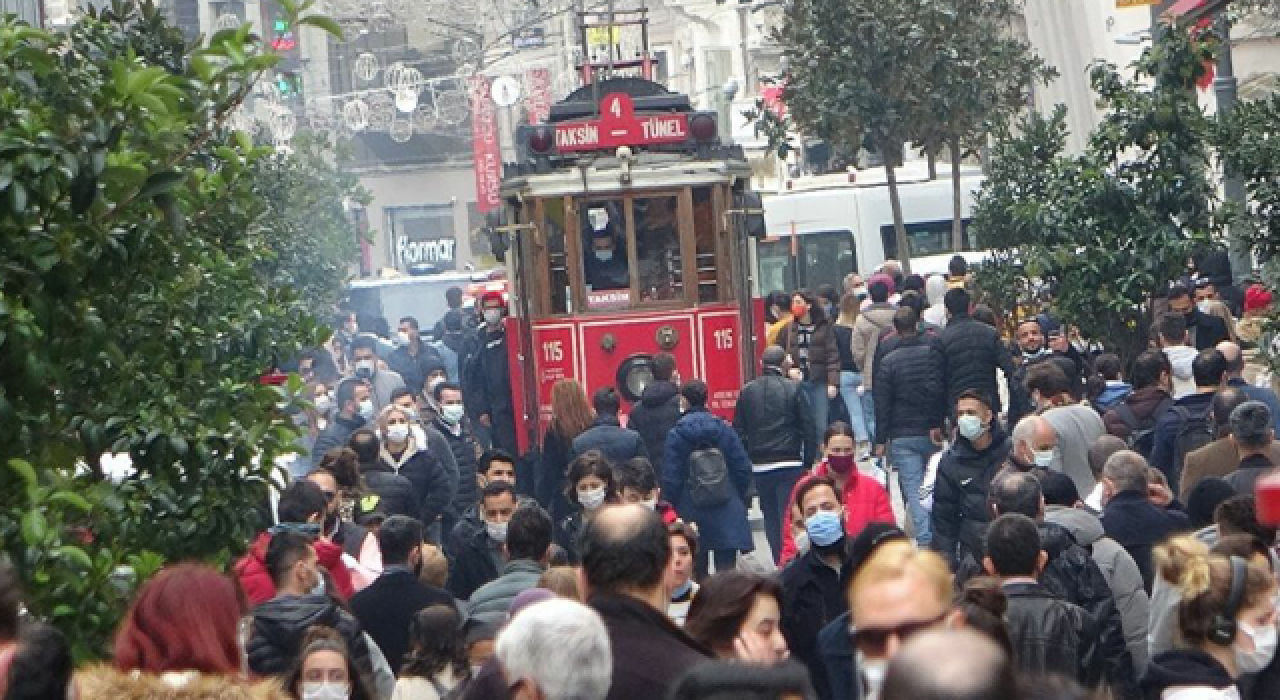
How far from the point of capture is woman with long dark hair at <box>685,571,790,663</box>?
691 centimetres

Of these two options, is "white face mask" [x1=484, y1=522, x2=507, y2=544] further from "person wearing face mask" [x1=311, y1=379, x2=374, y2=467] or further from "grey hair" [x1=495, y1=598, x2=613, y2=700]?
"grey hair" [x1=495, y1=598, x2=613, y2=700]

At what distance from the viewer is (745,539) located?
1555 centimetres

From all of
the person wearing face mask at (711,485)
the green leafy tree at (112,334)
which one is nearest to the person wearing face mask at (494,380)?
the person wearing face mask at (711,485)

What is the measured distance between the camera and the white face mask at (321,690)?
24.5 feet

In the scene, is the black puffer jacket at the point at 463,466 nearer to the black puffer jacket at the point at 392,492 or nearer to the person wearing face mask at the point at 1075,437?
the black puffer jacket at the point at 392,492

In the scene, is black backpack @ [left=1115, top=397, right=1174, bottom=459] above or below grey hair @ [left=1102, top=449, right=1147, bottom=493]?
below

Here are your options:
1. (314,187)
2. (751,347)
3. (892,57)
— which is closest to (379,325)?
(314,187)

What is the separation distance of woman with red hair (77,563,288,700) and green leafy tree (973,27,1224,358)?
42.1ft

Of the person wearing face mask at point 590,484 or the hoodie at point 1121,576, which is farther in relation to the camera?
the person wearing face mask at point 590,484

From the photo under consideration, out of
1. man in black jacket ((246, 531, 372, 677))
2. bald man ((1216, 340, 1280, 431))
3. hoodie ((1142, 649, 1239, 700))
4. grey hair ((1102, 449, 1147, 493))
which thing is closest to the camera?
hoodie ((1142, 649, 1239, 700))

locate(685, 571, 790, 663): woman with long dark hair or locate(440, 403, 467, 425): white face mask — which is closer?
locate(685, 571, 790, 663): woman with long dark hair

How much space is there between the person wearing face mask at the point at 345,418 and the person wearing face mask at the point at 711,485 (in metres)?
2.96

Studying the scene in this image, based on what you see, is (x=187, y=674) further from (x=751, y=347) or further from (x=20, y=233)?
(x=751, y=347)

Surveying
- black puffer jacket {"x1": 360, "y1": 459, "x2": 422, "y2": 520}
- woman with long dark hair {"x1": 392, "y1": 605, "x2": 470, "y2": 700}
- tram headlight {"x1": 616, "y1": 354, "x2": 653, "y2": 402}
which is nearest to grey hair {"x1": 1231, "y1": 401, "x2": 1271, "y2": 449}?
black puffer jacket {"x1": 360, "y1": 459, "x2": 422, "y2": 520}
